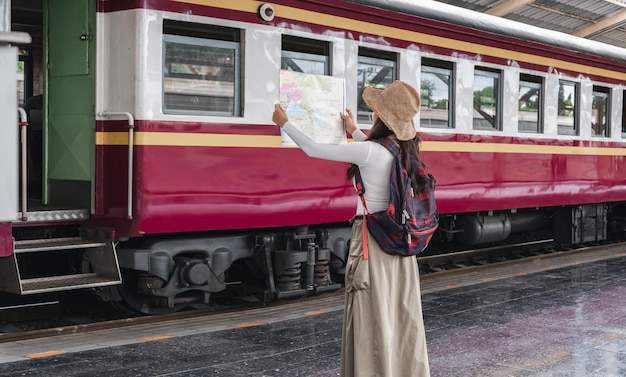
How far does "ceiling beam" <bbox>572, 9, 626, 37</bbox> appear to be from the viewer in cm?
2259

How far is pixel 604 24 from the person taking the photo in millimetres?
22797

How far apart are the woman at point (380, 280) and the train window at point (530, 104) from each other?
681 cm

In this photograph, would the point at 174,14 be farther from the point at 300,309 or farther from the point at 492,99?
the point at 492,99

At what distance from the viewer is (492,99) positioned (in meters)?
10.8

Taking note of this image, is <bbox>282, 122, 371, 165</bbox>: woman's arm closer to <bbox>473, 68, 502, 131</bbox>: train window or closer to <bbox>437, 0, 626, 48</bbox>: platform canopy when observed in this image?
<bbox>473, 68, 502, 131</bbox>: train window

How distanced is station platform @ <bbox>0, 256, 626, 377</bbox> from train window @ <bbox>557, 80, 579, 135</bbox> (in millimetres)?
3778

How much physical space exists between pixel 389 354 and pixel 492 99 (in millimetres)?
6706

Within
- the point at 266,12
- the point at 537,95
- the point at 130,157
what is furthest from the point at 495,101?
the point at 130,157

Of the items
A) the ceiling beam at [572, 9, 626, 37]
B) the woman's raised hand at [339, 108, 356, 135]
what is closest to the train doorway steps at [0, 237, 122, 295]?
the woman's raised hand at [339, 108, 356, 135]

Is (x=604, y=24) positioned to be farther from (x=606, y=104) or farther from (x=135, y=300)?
(x=135, y=300)

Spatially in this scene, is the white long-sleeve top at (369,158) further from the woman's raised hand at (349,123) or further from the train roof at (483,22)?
the train roof at (483,22)

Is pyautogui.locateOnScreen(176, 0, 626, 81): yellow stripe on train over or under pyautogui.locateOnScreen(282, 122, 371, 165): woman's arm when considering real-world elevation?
over

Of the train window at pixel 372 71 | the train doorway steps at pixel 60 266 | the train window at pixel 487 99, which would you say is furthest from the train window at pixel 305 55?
the train window at pixel 487 99

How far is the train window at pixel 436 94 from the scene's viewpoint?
9695mm
